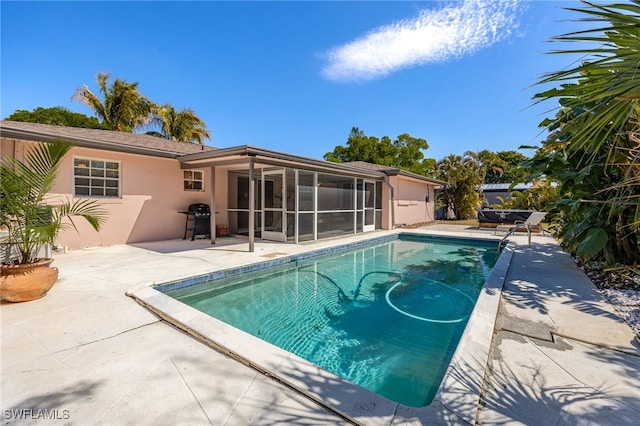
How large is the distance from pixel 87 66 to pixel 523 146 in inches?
978

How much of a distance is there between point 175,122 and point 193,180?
17.4 meters

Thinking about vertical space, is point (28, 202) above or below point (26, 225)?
above

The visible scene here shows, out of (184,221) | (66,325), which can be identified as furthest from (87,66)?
(66,325)

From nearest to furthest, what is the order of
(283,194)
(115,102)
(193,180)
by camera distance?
(283,194) → (193,180) → (115,102)

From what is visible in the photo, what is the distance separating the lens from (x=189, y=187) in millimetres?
10305

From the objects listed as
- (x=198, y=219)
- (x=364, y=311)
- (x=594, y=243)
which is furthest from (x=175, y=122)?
(x=594, y=243)

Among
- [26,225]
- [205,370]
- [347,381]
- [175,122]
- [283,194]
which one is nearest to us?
[347,381]

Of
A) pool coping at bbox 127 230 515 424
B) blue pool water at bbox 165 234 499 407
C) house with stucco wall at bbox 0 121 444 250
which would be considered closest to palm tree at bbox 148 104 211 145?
house with stucco wall at bbox 0 121 444 250

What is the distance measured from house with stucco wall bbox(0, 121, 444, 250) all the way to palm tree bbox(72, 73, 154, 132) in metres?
13.9

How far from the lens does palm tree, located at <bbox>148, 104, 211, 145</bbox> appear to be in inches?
952

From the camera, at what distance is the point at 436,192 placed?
73.4 ft

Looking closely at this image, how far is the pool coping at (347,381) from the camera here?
A: 1.97 metres

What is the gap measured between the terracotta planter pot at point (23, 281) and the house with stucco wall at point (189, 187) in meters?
3.96

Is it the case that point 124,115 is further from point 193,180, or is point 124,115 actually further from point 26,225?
point 26,225
